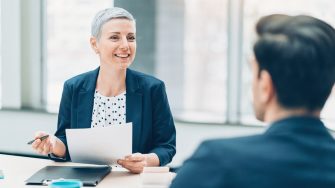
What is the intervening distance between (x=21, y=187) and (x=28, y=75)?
2495 mm

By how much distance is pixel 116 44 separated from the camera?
2730 millimetres

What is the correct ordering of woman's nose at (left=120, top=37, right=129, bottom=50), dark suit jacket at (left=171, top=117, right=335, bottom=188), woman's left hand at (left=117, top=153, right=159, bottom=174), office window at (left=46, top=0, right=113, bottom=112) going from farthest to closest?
office window at (left=46, top=0, right=113, bottom=112)
woman's nose at (left=120, top=37, right=129, bottom=50)
woman's left hand at (left=117, top=153, right=159, bottom=174)
dark suit jacket at (left=171, top=117, right=335, bottom=188)

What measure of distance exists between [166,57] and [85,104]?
62.1 inches

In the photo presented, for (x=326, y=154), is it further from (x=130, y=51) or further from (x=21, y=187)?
(x=130, y=51)

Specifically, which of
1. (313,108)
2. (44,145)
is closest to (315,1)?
(44,145)

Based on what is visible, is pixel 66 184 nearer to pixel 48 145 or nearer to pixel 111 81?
pixel 48 145

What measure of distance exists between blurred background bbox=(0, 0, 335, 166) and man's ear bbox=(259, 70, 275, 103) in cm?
258

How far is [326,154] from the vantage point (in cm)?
119

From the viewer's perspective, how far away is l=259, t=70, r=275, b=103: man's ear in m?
1.21

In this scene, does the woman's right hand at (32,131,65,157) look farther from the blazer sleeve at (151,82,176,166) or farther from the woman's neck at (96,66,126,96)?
the blazer sleeve at (151,82,176,166)

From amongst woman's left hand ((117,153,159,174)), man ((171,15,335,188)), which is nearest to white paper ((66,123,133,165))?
woman's left hand ((117,153,159,174))


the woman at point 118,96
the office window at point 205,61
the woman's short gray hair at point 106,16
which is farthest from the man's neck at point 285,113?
the office window at point 205,61

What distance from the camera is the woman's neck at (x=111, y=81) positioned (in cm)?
276

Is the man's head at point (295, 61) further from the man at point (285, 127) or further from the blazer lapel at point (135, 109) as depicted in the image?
the blazer lapel at point (135, 109)
